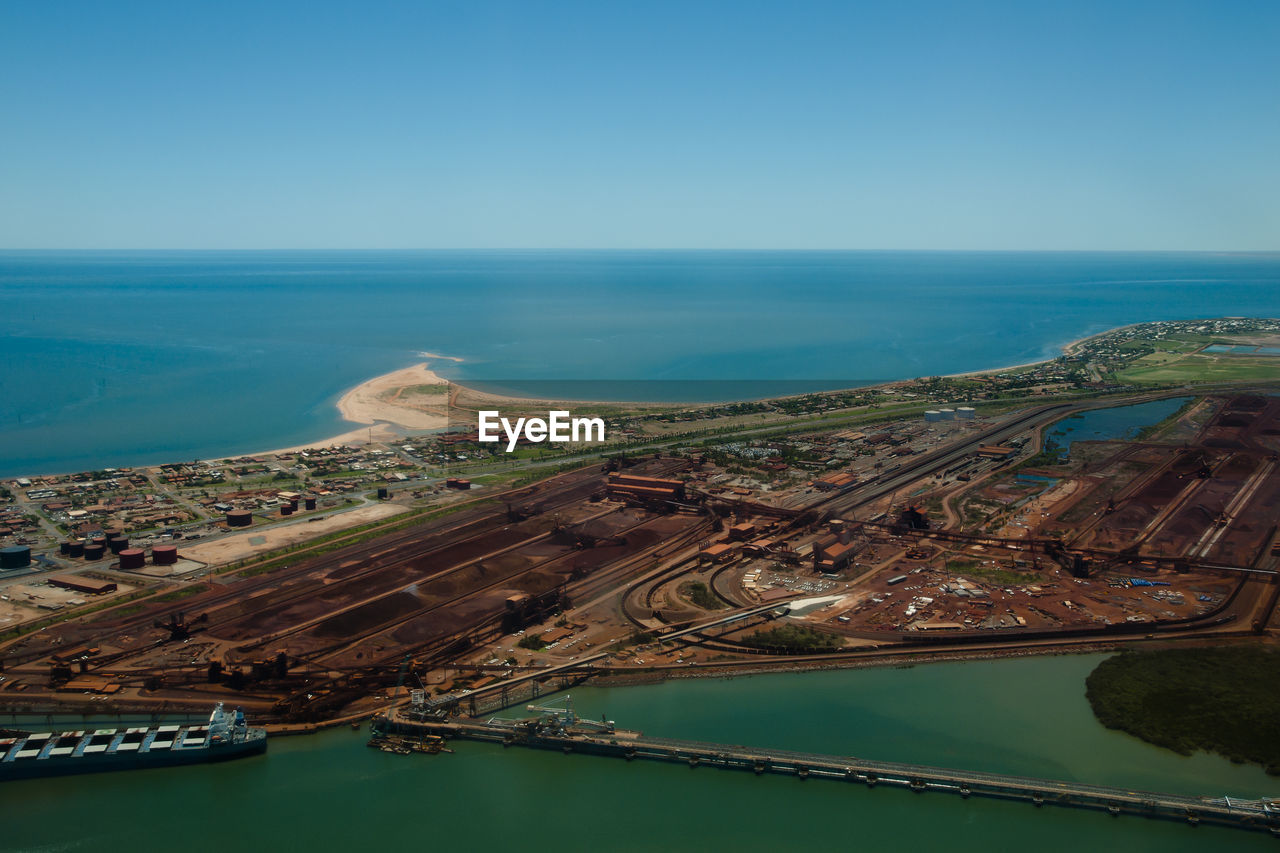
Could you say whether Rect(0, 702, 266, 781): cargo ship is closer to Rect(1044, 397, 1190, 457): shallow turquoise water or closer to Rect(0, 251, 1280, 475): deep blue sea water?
Rect(0, 251, 1280, 475): deep blue sea water

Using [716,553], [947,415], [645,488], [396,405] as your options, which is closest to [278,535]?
[645,488]

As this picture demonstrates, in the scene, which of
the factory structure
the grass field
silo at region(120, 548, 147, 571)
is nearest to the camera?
silo at region(120, 548, 147, 571)

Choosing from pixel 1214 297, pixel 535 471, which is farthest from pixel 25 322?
pixel 1214 297

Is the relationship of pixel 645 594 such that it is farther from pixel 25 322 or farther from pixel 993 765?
pixel 25 322

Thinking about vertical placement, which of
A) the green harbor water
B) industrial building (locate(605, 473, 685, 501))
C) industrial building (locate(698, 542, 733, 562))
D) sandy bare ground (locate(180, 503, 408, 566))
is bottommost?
the green harbor water

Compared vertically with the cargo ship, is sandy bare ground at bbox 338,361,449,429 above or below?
above

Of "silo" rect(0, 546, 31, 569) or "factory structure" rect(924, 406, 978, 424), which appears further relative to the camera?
"factory structure" rect(924, 406, 978, 424)

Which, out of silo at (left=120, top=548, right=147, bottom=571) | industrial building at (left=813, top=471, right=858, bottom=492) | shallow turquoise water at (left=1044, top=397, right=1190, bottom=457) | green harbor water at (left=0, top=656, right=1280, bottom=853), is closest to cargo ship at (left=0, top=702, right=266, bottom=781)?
green harbor water at (left=0, top=656, right=1280, bottom=853)
